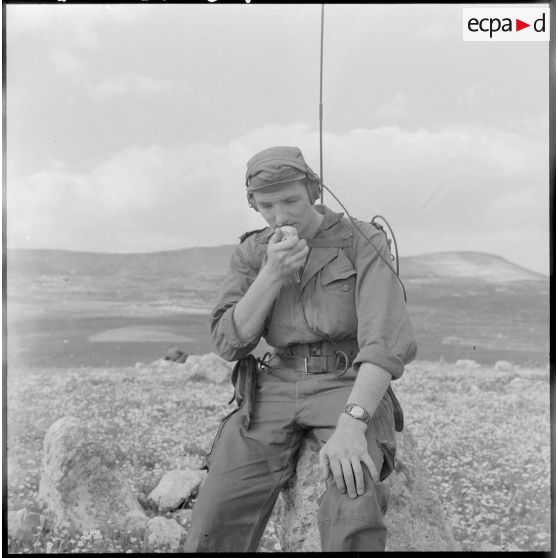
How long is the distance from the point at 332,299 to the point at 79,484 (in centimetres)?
218

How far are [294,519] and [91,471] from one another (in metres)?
1.76

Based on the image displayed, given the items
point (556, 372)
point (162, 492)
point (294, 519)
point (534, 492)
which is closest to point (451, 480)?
point (534, 492)

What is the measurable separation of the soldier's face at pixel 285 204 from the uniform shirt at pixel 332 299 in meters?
0.12

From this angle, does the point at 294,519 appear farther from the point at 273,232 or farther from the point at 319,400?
the point at 273,232

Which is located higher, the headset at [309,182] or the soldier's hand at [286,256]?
the headset at [309,182]

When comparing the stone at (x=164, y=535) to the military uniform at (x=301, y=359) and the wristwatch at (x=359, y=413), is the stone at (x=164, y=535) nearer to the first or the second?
the military uniform at (x=301, y=359)

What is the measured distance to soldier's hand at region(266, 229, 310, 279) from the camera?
8.86 ft

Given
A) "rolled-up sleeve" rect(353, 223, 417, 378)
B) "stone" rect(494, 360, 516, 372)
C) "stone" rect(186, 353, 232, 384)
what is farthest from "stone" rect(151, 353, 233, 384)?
"rolled-up sleeve" rect(353, 223, 417, 378)

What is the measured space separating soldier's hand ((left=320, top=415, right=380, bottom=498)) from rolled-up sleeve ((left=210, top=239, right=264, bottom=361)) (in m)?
0.51

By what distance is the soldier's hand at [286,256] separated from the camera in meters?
2.70

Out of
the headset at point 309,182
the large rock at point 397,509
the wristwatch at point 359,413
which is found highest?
the headset at point 309,182

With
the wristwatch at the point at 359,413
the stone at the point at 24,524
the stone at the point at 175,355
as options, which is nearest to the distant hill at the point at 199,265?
the stone at the point at 175,355

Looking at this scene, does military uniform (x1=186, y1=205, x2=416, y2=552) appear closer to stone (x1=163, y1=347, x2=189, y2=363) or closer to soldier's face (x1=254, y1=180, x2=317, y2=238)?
soldier's face (x1=254, y1=180, x2=317, y2=238)

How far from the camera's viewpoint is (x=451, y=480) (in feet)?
16.3
